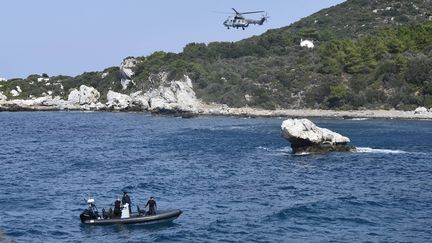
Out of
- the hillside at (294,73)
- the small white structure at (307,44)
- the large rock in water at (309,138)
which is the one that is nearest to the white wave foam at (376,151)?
the large rock in water at (309,138)

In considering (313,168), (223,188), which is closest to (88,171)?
(223,188)

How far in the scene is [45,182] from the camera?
51281mm

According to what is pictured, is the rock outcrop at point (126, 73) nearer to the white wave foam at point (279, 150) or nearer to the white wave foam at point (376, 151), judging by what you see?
the white wave foam at point (279, 150)

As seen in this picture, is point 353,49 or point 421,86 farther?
point 353,49

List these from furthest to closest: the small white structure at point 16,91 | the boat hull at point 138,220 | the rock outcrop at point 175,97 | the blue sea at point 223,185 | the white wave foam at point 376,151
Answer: the small white structure at point 16,91, the rock outcrop at point 175,97, the white wave foam at point 376,151, the boat hull at point 138,220, the blue sea at point 223,185

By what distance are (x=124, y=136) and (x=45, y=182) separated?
118 ft

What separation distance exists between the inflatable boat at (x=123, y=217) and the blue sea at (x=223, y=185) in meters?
0.40

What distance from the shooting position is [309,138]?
204 ft

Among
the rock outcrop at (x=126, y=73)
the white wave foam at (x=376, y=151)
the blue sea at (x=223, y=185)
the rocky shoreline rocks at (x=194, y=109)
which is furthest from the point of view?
the rock outcrop at (x=126, y=73)

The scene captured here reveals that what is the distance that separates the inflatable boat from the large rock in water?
1021 inches

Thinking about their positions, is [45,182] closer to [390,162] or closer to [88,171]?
[88,171]

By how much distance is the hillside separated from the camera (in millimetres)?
119438

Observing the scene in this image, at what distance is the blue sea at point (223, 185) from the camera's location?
3562 cm

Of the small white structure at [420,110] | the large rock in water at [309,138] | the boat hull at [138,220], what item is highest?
the small white structure at [420,110]
